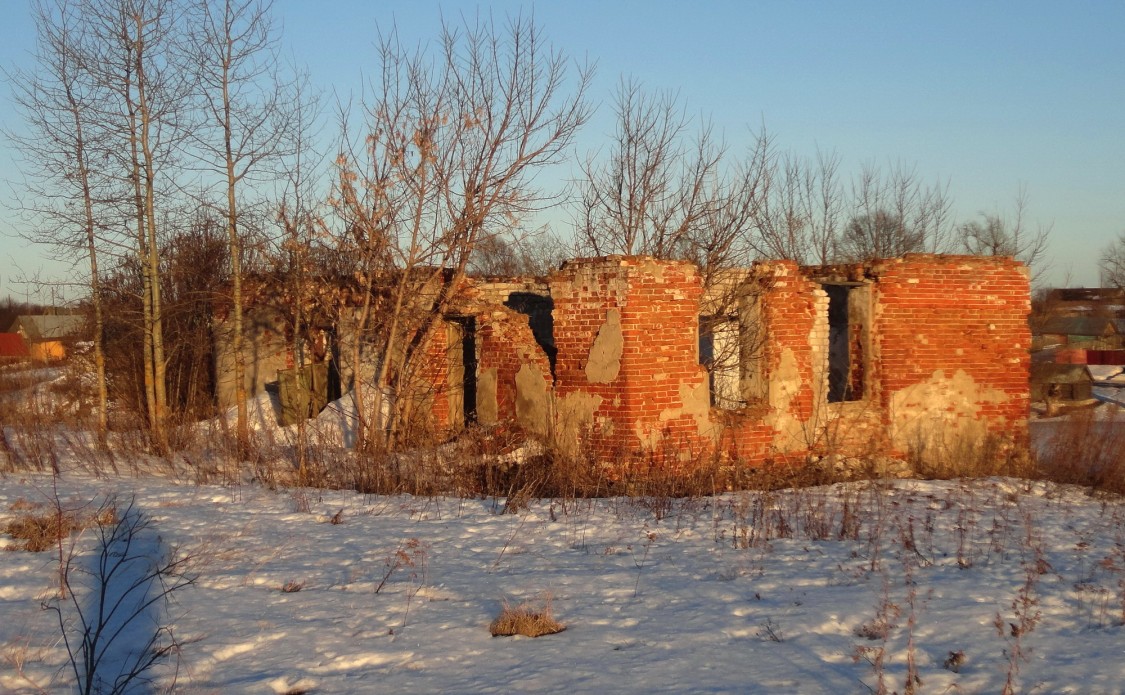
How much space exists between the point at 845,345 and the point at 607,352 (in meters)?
4.92

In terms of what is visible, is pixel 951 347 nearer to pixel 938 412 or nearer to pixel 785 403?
pixel 938 412

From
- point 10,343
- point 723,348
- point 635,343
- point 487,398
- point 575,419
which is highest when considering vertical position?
point 10,343

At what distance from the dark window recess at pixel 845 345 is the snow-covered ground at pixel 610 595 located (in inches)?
135

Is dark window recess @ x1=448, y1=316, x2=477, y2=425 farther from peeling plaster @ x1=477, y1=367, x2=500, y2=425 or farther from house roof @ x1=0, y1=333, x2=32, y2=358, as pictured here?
house roof @ x1=0, y1=333, x2=32, y2=358

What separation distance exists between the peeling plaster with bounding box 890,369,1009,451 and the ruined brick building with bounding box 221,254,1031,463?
17 millimetres

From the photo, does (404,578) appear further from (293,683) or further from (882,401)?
(882,401)

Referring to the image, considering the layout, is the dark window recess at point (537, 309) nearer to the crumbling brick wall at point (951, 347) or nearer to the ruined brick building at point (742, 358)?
the ruined brick building at point (742, 358)

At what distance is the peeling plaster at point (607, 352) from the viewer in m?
9.31

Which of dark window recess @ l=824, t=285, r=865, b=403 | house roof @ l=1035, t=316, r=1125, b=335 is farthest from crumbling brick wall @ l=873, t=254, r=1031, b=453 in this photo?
house roof @ l=1035, t=316, r=1125, b=335

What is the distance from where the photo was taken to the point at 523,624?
4.52 metres

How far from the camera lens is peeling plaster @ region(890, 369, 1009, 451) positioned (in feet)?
36.2

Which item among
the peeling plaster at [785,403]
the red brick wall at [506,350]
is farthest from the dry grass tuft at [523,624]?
the peeling plaster at [785,403]

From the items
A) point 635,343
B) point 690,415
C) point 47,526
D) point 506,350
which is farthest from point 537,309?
point 47,526

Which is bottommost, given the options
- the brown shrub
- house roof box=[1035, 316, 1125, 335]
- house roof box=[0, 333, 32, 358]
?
the brown shrub
